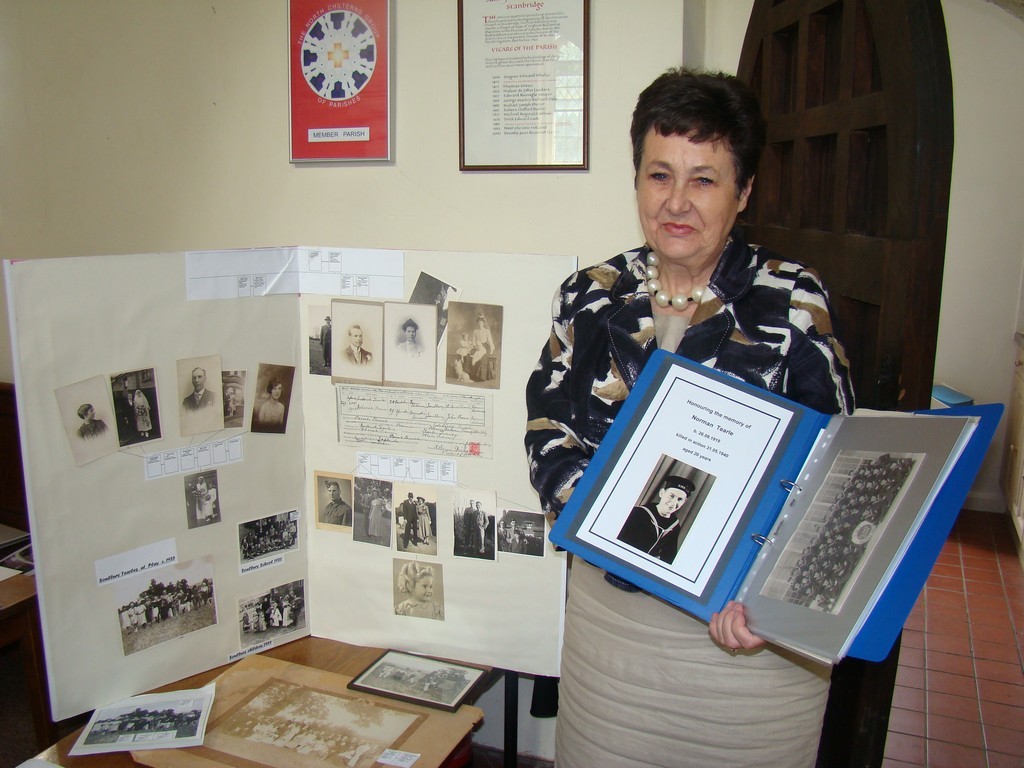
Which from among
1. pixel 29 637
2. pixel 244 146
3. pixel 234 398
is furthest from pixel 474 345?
pixel 29 637

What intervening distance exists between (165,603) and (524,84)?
1214 mm

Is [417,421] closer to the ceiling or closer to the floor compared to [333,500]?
closer to the ceiling

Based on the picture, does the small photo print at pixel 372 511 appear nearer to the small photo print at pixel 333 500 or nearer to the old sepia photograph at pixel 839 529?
the small photo print at pixel 333 500

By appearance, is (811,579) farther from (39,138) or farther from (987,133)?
(987,133)

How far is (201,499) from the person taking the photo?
4.68 feet

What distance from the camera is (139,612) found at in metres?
1.37

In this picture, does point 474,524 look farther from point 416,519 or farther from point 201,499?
point 201,499

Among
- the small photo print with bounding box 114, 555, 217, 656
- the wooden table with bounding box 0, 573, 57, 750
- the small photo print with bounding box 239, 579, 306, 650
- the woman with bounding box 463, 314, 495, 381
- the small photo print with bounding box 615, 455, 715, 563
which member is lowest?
the wooden table with bounding box 0, 573, 57, 750

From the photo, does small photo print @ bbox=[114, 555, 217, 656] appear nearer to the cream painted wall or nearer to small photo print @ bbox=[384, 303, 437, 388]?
small photo print @ bbox=[384, 303, 437, 388]

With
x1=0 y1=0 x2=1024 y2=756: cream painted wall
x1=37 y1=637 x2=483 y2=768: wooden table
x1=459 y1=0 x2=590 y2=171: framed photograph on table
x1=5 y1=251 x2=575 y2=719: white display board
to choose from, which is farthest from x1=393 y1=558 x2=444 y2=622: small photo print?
x1=459 y1=0 x2=590 y2=171: framed photograph on table

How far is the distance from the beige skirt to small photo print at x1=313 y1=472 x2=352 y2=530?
0.55m

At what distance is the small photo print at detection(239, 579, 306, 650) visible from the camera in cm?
152

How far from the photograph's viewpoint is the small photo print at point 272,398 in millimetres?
1489

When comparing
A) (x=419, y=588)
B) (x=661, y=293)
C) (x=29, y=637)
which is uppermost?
(x=661, y=293)
